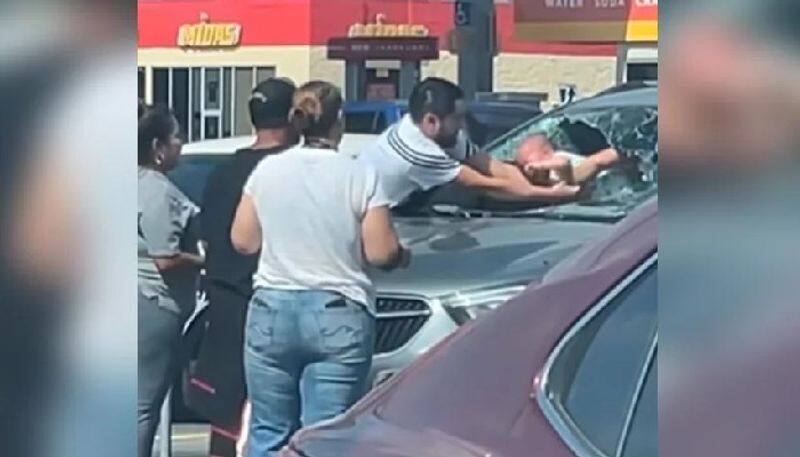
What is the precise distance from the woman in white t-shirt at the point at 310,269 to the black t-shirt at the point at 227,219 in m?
0.02

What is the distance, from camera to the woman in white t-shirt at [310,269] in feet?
12.1

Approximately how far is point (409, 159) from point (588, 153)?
406 mm

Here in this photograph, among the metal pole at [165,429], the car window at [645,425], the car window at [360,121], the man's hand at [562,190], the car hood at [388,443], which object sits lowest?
the metal pole at [165,429]

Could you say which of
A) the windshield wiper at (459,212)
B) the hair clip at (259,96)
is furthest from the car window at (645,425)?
the hair clip at (259,96)

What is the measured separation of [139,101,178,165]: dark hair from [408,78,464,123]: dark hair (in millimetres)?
575

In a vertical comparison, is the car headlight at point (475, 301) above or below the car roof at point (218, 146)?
below

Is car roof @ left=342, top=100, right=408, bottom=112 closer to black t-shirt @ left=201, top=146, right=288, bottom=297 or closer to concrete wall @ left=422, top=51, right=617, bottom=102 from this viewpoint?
concrete wall @ left=422, top=51, right=617, bottom=102

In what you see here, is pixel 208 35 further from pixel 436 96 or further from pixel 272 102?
pixel 436 96

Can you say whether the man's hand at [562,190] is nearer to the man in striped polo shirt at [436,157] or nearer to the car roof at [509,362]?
the man in striped polo shirt at [436,157]

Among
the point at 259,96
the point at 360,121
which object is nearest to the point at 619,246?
the point at 360,121

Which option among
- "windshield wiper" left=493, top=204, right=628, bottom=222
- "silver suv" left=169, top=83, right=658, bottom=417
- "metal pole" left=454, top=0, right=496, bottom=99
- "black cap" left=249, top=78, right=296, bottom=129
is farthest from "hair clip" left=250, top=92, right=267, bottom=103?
"windshield wiper" left=493, top=204, right=628, bottom=222

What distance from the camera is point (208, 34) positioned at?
372 centimetres

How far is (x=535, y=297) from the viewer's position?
10.9 ft

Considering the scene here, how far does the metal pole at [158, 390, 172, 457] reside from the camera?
151 inches
